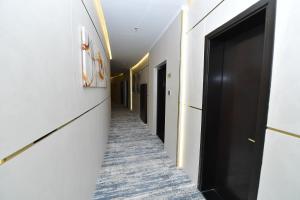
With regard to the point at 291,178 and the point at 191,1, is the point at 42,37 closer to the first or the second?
the point at 291,178

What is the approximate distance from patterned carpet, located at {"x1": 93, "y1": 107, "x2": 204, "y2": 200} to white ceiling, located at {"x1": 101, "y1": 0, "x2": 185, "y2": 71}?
279cm

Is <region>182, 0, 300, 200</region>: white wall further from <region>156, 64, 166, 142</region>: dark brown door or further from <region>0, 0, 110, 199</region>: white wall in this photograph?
<region>156, 64, 166, 142</region>: dark brown door

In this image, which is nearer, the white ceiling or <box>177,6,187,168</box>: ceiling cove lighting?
the white ceiling

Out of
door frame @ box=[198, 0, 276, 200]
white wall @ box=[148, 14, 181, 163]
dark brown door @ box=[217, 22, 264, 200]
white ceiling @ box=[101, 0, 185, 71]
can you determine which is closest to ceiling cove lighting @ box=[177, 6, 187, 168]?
white wall @ box=[148, 14, 181, 163]

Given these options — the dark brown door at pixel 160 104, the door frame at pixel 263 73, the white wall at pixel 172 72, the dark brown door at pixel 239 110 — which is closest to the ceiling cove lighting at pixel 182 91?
the white wall at pixel 172 72

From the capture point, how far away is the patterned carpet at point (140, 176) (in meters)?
1.82

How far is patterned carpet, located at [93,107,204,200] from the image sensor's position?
182 centimetres

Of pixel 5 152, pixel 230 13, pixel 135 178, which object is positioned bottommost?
pixel 135 178

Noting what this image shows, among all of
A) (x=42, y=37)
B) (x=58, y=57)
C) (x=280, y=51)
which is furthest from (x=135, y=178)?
(x=280, y=51)

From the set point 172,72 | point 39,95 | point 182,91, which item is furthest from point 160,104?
point 39,95

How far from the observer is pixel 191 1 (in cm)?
195

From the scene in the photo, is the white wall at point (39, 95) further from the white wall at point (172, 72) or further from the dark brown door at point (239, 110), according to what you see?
the white wall at point (172, 72)

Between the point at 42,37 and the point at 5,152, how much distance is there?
55cm

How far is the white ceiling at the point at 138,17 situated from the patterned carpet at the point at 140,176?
279cm
